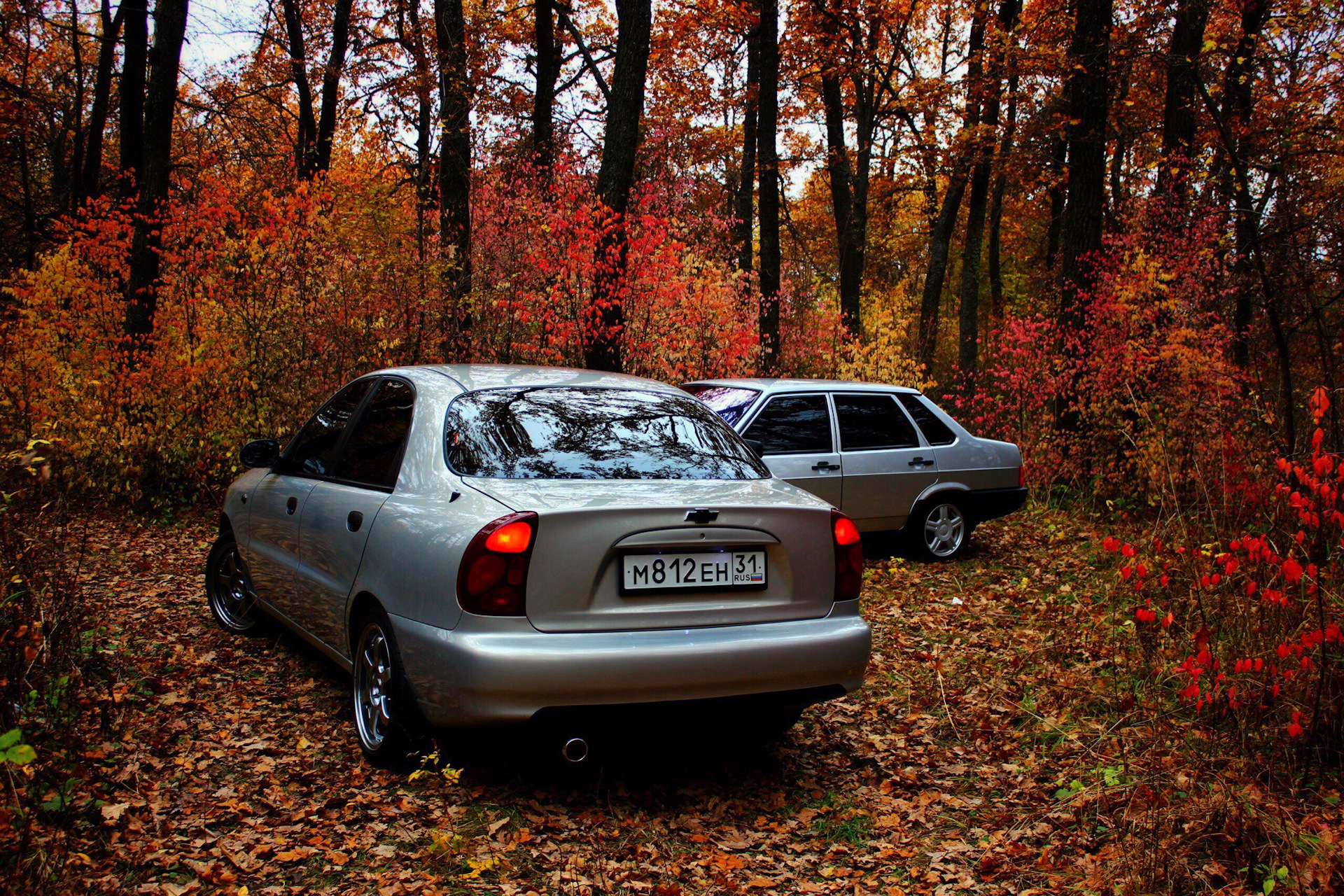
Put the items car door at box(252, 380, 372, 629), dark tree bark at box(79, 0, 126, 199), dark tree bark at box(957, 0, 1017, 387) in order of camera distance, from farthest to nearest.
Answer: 1. dark tree bark at box(79, 0, 126, 199)
2. dark tree bark at box(957, 0, 1017, 387)
3. car door at box(252, 380, 372, 629)

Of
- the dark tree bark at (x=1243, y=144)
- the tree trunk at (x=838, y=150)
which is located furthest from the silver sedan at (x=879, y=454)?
the tree trunk at (x=838, y=150)

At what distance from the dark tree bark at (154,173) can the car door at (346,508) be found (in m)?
6.35

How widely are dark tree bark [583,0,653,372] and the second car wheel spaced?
4.13 m

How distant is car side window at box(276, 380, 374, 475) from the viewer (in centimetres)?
480

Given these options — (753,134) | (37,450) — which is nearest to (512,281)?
(37,450)

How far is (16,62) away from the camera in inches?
893

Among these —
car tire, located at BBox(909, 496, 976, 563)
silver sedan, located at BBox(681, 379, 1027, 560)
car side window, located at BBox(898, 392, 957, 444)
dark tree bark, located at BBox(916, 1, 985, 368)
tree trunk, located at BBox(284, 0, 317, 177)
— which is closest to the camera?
silver sedan, located at BBox(681, 379, 1027, 560)

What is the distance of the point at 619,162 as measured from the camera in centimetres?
1051

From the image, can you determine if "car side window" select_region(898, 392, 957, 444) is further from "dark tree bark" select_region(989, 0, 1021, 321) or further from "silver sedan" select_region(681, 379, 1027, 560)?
"dark tree bark" select_region(989, 0, 1021, 321)

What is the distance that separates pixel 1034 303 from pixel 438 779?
82.2ft

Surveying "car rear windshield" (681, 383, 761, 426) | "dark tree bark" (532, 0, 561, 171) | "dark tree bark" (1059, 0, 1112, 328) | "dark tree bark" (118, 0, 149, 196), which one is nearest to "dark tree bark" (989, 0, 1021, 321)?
"dark tree bark" (1059, 0, 1112, 328)

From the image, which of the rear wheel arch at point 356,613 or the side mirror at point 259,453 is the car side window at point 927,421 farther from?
the rear wheel arch at point 356,613

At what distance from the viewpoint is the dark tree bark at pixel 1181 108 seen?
444 inches

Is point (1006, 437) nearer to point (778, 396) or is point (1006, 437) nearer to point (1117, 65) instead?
point (1117, 65)
